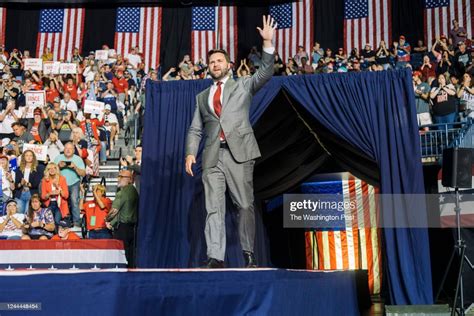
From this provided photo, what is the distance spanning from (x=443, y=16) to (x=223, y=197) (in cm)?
1363

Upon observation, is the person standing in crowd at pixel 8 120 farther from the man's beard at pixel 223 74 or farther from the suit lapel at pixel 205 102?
the man's beard at pixel 223 74

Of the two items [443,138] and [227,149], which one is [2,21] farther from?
[227,149]

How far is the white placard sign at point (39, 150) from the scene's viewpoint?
1206 centimetres

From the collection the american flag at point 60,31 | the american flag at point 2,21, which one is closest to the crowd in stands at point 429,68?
the american flag at point 60,31

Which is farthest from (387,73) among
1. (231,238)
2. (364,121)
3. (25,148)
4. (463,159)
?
(25,148)

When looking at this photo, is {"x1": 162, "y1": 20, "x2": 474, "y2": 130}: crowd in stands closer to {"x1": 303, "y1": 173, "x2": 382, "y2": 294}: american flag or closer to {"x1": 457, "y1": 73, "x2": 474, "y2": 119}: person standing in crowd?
{"x1": 457, "y1": 73, "x2": 474, "y2": 119}: person standing in crowd

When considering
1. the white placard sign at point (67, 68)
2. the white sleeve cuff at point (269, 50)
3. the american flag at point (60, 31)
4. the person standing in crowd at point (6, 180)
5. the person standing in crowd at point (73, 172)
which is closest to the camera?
the white sleeve cuff at point (269, 50)

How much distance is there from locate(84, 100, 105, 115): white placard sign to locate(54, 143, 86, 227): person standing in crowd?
253 cm

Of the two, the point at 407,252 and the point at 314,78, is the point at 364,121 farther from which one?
the point at 407,252

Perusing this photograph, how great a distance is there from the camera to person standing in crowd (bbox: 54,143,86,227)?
35.3 feet

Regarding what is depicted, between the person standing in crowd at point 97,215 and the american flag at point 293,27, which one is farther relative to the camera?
the american flag at point 293,27

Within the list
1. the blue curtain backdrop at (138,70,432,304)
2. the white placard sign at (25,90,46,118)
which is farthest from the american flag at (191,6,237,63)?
the blue curtain backdrop at (138,70,432,304)

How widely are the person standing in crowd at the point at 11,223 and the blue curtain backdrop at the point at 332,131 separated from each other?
332 centimetres

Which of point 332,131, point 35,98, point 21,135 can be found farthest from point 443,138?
point 35,98
